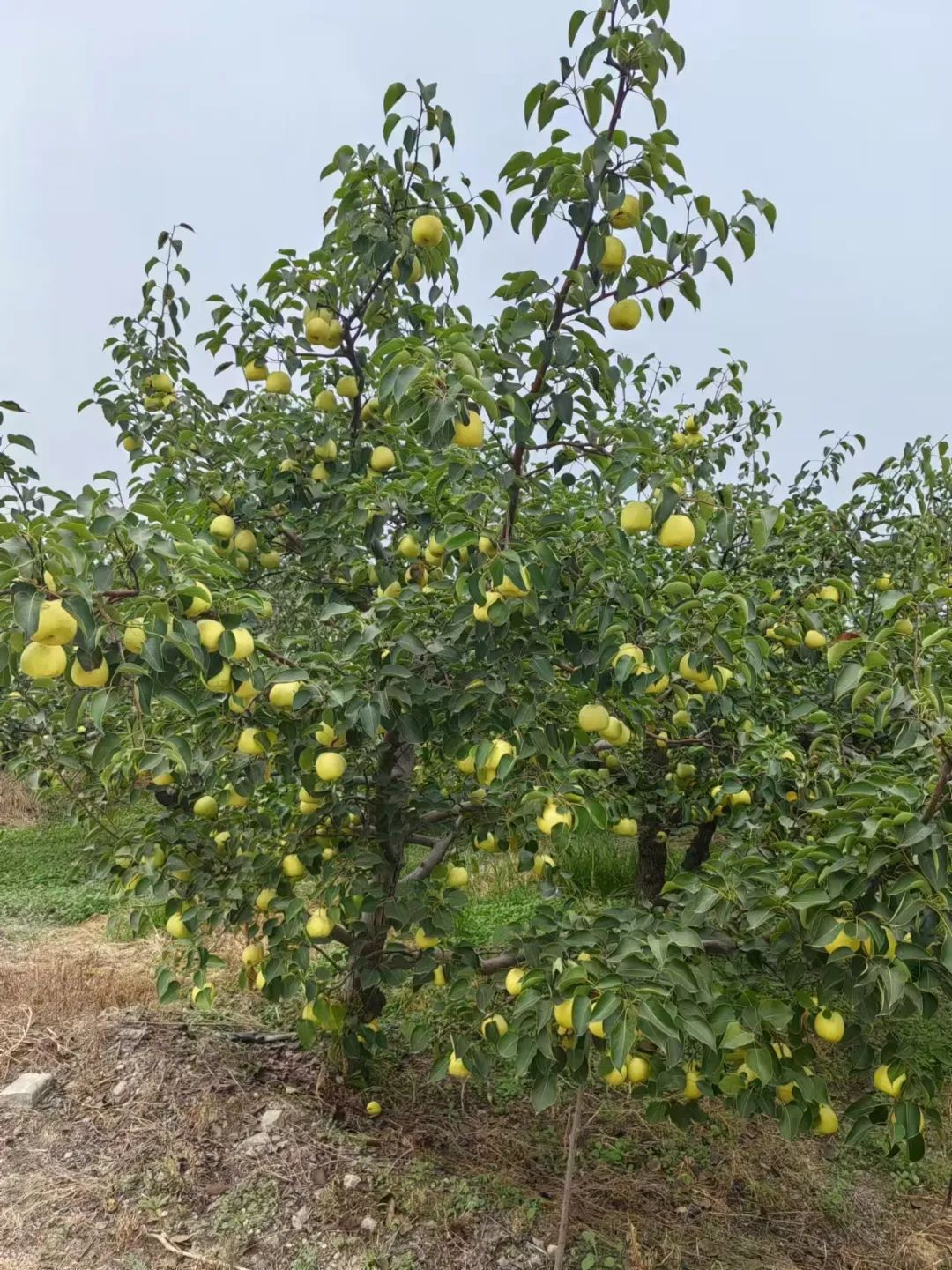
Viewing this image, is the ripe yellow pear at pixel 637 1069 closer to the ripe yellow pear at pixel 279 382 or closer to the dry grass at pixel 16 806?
the ripe yellow pear at pixel 279 382

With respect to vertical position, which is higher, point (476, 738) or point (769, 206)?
point (769, 206)

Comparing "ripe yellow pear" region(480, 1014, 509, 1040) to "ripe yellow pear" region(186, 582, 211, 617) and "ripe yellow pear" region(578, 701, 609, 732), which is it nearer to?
"ripe yellow pear" region(578, 701, 609, 732)

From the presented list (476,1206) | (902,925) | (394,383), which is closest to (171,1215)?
(476,1206)

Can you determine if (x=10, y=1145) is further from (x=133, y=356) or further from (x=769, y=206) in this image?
(x=769, y=206)

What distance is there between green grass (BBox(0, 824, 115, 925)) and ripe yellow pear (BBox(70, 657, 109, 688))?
3.73 metres

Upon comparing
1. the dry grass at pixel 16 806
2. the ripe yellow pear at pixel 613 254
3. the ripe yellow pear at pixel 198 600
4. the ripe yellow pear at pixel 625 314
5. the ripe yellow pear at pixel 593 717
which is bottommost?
the dry grass at pixel 16 806

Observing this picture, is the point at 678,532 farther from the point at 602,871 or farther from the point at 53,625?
the point at 602,871

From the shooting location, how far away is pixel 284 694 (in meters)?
1.82

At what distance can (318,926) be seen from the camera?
2252mm

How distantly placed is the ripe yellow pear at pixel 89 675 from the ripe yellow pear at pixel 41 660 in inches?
4.7

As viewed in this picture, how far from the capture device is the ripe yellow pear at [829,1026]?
174 centimetres

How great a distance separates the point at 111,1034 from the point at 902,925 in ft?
10.0

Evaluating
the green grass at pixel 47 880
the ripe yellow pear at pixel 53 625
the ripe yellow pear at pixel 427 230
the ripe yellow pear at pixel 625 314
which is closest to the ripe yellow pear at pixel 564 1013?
the ripe yellow pear at pixel 53 625

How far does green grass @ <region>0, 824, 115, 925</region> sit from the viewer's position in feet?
17.2
